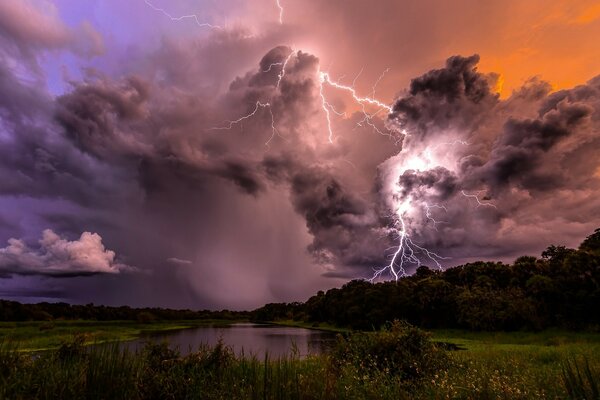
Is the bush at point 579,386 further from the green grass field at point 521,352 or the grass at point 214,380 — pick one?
the green grass field at point 521,352

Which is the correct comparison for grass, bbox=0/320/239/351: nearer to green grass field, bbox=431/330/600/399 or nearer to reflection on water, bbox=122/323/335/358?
reflection on water, bbox=122/323/335/358

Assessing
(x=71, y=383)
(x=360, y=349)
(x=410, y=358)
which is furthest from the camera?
(x=360, y=349)

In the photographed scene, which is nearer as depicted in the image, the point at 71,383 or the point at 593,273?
the point at 71,383

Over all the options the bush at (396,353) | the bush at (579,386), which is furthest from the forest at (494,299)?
the bush at (579,386)

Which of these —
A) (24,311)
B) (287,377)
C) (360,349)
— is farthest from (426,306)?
(24,311)

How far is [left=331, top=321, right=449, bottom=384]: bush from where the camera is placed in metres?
19.7

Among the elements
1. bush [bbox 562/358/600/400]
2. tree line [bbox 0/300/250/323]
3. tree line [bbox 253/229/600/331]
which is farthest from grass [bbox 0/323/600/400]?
tree line [bbox 0/300/250/323]

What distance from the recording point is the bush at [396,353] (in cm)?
1966

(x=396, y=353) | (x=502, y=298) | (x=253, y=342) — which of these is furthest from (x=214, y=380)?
(x=502, y=298)

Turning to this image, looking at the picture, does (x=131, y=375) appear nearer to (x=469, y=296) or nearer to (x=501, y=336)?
(x=501, y=336)

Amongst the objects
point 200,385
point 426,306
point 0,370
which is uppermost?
point 426,306

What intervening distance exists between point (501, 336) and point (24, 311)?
132 m

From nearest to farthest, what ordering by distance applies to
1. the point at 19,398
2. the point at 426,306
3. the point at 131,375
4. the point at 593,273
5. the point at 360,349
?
the point at 19,398 < the point at 131,375 < the point at 360,349 < the point at 593,273 < the point at 426,306

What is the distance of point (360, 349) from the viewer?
22.2 metres
